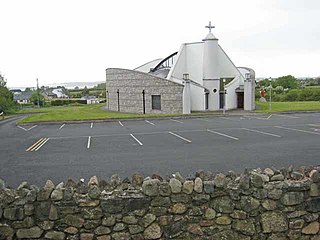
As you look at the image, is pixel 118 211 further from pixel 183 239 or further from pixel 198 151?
pixel 198 151

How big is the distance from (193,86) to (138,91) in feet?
24.1

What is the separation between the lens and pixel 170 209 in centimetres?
528

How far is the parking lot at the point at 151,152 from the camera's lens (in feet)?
42.7

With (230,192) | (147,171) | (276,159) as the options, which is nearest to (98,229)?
(230,192)

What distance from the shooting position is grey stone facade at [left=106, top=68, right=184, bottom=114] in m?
43.5

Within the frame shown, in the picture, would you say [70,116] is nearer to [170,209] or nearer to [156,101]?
[156,101]

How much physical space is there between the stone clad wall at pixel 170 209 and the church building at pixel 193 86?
37.4 meters

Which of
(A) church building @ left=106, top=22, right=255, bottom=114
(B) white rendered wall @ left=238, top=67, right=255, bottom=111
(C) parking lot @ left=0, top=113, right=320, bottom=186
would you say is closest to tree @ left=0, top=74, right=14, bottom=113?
(A) church building @ left=106, top=22, right=255, bottom=114

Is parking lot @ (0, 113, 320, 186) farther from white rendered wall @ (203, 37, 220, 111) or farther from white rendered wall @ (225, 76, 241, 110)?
white rendered wall @ (225, 76, 241, 110)

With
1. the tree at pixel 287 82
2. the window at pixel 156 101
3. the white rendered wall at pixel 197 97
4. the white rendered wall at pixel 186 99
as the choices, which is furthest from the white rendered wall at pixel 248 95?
the tree at pixel 287 82

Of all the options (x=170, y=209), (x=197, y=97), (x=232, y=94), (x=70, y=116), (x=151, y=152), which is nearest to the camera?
(x=170, y=209)

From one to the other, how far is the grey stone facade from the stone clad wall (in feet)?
124

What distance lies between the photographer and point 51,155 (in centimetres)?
1664

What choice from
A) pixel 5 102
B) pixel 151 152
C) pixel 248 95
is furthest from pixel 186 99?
pixel 5 102
